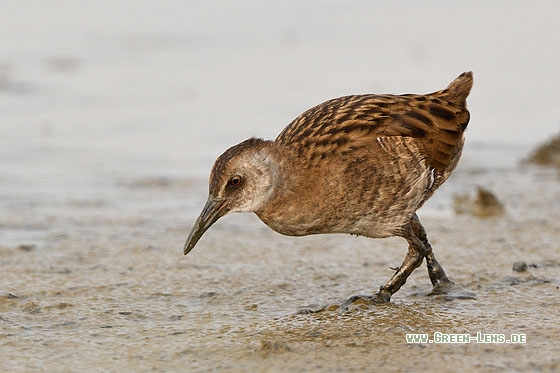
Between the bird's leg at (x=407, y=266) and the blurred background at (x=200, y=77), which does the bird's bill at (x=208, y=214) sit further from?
the blurred background at (x=200, y=77)

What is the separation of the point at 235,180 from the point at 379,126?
38.7 inches

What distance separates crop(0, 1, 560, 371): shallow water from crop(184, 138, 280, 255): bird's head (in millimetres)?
612

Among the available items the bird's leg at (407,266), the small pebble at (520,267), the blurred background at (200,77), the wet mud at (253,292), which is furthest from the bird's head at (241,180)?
the blurred background at (200,77)

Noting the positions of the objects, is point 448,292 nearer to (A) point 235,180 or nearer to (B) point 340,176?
(B) point 340,176

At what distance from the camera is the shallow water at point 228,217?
5555 millimetres

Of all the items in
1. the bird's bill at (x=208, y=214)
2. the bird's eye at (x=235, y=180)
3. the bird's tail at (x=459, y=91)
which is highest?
the bird's tail at (x=459, y=91)

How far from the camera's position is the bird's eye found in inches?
242

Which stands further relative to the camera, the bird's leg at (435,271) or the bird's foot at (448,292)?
the bird's leg at (435,271)

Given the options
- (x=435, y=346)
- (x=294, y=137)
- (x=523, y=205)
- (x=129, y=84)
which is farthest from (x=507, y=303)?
(x=129, y=84)

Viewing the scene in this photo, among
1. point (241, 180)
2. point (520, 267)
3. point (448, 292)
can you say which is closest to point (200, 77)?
point (520, 267)

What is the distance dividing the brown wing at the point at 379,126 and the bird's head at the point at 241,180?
238 millimetres

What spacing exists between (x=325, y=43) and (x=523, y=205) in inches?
312

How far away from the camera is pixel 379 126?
21.0 feet

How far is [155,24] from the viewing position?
1784 centimetres
